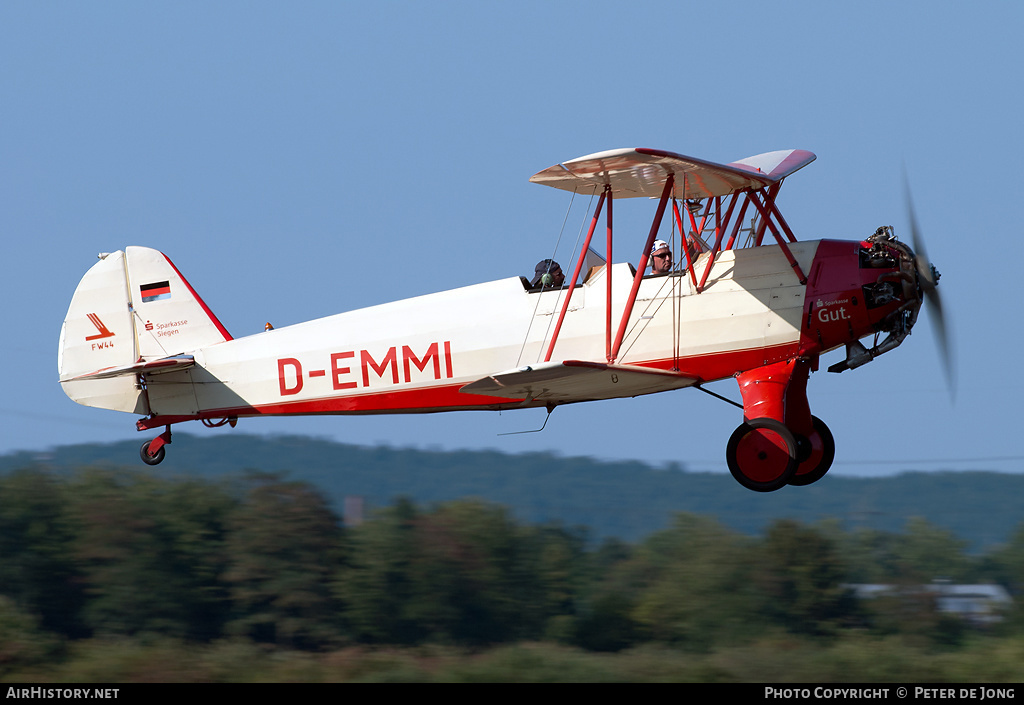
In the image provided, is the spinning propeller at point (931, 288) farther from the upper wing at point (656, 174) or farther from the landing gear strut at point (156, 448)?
the landing gear strut at point (156, 448)

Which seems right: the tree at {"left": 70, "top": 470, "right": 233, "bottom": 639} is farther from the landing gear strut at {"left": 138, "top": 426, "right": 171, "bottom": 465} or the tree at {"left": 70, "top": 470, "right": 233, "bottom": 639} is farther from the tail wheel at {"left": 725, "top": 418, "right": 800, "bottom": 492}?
the tail wheel at {"left": 725, "top": 418, "right": 800, "bottom": 492}

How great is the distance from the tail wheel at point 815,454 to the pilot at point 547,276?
9.61ft

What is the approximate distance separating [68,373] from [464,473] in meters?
48.0

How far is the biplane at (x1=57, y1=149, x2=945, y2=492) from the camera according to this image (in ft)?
34.6

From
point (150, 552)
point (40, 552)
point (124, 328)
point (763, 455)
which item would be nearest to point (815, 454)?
point (763, 455)

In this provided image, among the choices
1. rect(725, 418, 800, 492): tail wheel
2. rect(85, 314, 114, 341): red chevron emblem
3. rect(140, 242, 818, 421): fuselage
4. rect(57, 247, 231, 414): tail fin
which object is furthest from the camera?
rect(85, 314, 114, 341): red chevron emblem

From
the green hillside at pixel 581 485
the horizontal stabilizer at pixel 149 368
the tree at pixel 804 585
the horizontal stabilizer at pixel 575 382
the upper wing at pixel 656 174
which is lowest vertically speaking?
the green hillside at pixel 581 485

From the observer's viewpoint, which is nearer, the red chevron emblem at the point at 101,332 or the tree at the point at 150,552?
the red chevron emblem at the point at 101,332

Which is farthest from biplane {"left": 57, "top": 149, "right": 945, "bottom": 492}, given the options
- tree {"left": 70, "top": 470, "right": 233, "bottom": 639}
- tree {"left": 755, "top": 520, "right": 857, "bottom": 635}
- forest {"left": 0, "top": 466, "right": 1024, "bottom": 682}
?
tree {"left": 70, "top": 470, "right": 233, "bottom": 639}

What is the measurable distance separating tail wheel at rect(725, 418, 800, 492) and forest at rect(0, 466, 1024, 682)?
8.99 m

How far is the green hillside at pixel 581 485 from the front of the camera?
3812 cm

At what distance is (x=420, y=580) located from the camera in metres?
27.8

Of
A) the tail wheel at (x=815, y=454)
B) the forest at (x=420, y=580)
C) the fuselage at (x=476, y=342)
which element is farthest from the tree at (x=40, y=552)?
the tail wheel at (x=815, y=454)
